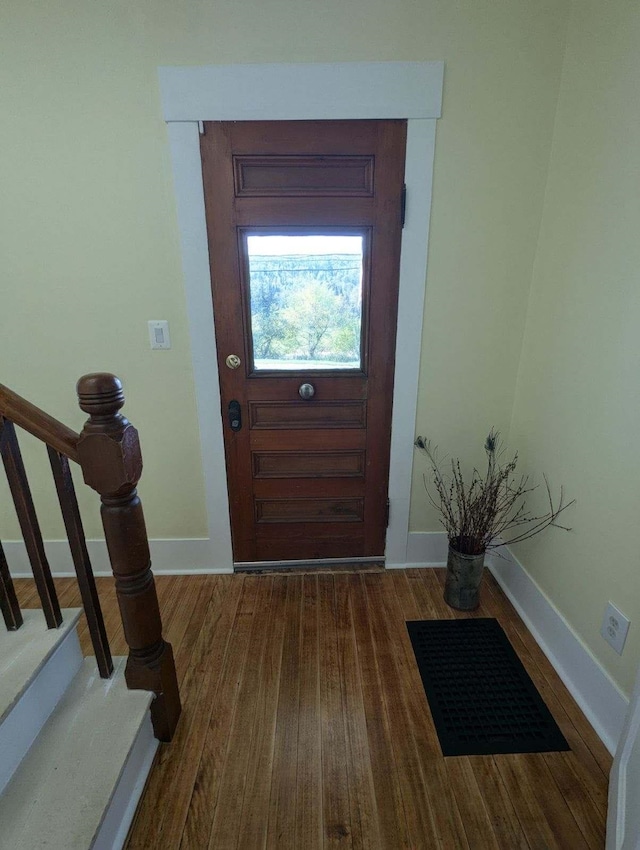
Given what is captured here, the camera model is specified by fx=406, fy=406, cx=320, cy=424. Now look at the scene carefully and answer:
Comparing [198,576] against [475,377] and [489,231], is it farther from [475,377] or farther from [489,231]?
[489,231]

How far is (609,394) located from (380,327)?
0.91 meters

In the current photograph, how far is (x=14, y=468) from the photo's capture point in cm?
108

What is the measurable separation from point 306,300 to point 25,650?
1.57 m

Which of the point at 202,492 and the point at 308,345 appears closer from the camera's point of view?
the point at 308,345

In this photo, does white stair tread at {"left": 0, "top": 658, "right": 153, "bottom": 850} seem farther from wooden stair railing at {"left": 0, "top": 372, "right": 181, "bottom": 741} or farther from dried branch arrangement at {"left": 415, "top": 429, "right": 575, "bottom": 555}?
dried branch arrangement at {"left": 415, "top": 429, "right": 575, "bottom": 555}

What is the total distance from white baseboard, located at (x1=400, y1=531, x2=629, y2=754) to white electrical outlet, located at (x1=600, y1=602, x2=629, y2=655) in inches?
4.8

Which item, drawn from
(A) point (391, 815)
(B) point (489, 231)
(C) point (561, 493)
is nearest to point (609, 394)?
(C) point (561, 493)

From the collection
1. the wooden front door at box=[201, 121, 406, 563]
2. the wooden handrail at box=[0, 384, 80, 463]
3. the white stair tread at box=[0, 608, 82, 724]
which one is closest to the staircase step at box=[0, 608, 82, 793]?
the white stair tread at box=[0, 608, 82, 724]

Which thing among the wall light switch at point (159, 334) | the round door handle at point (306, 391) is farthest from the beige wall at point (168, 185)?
the round door handle at point (306, 391)

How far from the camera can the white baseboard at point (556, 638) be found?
134 cm

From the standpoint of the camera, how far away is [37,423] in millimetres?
1025

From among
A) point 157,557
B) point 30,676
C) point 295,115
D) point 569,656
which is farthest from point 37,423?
point 569,656

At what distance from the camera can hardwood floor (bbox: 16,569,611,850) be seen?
1.13m

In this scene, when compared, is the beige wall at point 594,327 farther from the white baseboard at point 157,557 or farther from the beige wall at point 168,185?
the white baseboard at point 157,557
